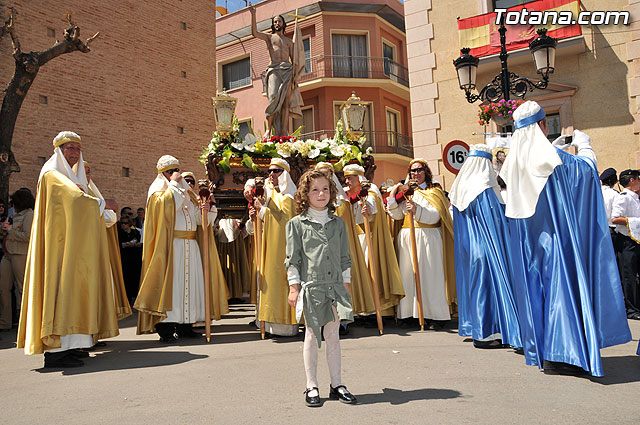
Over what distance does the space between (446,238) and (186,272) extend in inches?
129

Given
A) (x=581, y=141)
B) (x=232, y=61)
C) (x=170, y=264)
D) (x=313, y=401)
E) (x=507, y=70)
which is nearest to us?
(x=313, y=401)

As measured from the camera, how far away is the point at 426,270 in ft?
22.6

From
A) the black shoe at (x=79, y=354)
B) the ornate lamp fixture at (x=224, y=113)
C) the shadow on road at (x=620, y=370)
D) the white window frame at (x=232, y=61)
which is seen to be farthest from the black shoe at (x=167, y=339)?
the white window frame at (x=232, y=61)

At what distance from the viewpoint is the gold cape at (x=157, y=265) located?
6.30 metres

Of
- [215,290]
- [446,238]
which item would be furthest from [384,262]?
[215,290]

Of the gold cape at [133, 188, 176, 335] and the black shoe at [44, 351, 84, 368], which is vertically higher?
the gold cape at [133, 188, 176, 335]

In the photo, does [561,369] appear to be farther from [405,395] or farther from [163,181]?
[163,181]

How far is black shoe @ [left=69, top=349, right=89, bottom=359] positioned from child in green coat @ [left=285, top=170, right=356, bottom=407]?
112 inches

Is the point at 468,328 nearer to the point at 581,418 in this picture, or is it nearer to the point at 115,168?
the point at 581,418

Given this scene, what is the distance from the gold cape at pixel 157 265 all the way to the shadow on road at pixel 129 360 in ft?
1.79

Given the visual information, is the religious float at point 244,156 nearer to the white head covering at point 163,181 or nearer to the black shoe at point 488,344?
the white head covering at point 163,181

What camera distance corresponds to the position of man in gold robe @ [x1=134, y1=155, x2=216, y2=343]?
6387mm

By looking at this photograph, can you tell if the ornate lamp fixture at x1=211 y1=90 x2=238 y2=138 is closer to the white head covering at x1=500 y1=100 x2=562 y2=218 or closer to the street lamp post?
the street lamp post

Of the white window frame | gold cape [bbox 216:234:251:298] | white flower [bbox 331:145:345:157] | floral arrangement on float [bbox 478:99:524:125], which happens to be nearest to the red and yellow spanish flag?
floral arrangement on float [bbox 478:99:524:125]
